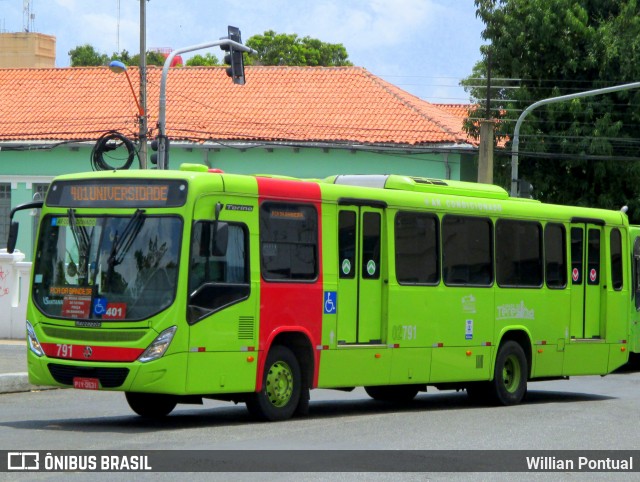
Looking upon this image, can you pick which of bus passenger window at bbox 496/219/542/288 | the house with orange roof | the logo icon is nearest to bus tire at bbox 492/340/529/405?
bus passenger window at bbox 496/219/542/288

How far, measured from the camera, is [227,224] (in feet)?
44.5

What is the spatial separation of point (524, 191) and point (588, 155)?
243 inches

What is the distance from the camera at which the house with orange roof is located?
132ft

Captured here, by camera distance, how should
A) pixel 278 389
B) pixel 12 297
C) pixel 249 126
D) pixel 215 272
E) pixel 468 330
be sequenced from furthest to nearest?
pixel 249 126, pixel 12 297, pixel 468 330, pixel 278 389, pixel 215 272

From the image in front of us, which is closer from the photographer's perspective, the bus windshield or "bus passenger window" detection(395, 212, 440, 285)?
the bus windshield

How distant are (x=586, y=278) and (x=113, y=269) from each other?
890cm

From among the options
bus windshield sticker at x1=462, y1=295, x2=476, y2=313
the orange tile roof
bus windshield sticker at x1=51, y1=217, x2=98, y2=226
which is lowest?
bus windshield sticker at x1=462, y1=295, x2=476, y2=313

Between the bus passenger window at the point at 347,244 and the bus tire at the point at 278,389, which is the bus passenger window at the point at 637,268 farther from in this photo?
the bus tire at the point at 278,389

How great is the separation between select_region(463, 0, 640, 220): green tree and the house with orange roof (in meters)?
2.05

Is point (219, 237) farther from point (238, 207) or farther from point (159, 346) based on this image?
point (159, 346)

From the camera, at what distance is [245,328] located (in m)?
13.9

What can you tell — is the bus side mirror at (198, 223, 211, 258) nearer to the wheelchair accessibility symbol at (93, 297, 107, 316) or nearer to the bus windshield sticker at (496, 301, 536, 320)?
the wheelchair accessibility symbol at (93, 297, 107, 316)

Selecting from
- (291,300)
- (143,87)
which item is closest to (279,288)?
(291,300)

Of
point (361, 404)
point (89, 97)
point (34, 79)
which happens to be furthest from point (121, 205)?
point (34, 79)
